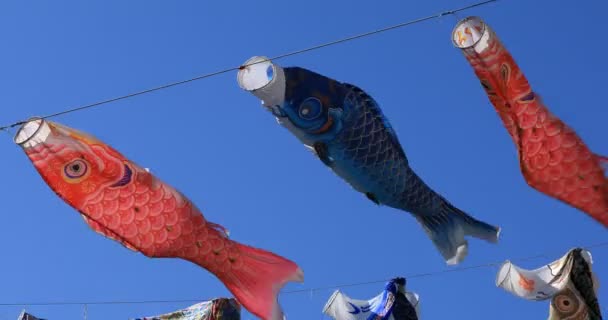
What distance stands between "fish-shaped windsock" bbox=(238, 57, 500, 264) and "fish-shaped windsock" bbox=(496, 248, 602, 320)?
1.17 metres

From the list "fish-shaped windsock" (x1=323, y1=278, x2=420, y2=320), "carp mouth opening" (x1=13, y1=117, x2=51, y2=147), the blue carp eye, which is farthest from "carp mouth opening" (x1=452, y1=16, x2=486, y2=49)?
"carp mouth opening" (x1=13, y1=117, x2=51, y2=147)

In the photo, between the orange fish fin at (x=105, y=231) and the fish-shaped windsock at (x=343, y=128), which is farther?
the orange fish fin at (x=105, y=231)

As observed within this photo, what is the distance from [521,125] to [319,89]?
138 cm

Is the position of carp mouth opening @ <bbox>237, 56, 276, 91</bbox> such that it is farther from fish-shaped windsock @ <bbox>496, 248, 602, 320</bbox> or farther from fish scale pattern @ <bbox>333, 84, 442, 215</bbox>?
fish-shaped windsock @ <bbox>496, 248, 602, 320</bbox>

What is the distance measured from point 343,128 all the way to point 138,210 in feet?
4.99

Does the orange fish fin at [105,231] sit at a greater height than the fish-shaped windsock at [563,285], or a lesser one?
greater

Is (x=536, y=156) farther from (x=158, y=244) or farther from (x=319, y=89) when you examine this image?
(x=158, y=244)

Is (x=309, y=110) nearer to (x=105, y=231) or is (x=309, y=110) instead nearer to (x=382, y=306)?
(x=105, y=231)

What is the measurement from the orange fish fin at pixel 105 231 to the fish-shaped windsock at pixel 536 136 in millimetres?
2609

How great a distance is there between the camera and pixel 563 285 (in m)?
8.63

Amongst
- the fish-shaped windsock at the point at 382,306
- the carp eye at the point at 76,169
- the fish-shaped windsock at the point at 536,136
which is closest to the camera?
the fish-shaped windsock at the point at 536,136

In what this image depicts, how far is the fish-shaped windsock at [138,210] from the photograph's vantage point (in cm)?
786

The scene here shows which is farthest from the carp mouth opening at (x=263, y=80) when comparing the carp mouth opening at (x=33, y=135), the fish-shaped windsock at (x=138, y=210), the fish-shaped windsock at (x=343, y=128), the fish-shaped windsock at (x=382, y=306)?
the fish-shaped windsock at (x=382, y=306)

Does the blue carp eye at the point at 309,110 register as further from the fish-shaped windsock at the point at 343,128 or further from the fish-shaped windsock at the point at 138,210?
the fish-shaped windsock at the point at 138,210
